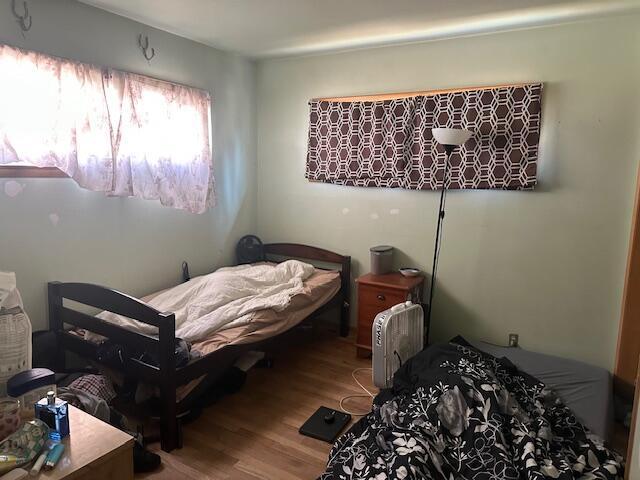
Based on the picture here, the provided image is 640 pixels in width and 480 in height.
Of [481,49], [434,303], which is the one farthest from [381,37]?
[434,303]

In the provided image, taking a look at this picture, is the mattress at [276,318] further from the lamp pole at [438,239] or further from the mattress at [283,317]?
the lamp pole at [438,239]

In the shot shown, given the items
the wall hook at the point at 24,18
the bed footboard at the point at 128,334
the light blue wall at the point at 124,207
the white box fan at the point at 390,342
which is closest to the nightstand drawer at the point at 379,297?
the white box fan at the point at 390,342

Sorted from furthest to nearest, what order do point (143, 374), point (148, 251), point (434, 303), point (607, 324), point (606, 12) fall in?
point (434, 303)
point (148, 251)
point (607, 324)
point (606, 12)
point (143, 374)

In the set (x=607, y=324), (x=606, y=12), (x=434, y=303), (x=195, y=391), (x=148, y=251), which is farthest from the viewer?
(x=434, y=303)

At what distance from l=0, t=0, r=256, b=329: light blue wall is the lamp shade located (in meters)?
1.90

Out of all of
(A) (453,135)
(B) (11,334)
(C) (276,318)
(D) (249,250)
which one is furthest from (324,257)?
(B) (11,334)

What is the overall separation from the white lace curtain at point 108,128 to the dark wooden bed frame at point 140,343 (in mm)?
732

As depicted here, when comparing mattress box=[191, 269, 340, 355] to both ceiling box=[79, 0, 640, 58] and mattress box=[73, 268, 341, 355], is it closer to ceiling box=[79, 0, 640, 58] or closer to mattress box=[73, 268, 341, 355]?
mattress box=[73, 268, 341, 355]

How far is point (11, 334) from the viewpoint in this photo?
1.34 meters

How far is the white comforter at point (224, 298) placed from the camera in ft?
9.09

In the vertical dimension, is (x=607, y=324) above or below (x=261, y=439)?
above

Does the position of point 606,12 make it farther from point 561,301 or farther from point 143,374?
point 143,374

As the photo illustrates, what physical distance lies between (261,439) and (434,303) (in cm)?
183

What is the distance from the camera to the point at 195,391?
2.58 metres
